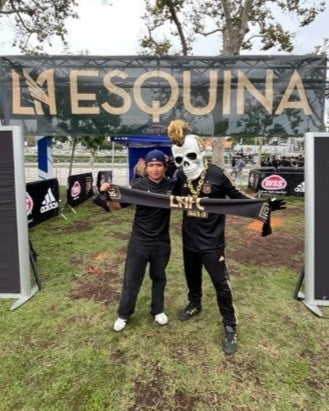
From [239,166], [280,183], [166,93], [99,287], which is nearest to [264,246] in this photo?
[99,287]

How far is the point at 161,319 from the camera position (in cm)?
373

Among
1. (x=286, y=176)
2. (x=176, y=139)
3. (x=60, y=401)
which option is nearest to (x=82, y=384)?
(x=60, y=401)

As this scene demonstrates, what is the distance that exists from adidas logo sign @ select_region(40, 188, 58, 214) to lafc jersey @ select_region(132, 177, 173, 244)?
601cm

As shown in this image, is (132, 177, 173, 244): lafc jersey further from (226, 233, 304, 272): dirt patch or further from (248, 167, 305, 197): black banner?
(248, 167, 305, 197): black banner

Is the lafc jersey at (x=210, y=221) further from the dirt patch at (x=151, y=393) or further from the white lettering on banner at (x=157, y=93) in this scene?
the white lettering on banner at (x=157, y=93)

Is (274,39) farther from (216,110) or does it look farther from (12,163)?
(12,163)

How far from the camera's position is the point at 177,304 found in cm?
427

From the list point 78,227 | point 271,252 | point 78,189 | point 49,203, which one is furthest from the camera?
point 78,189

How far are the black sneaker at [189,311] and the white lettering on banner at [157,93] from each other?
237 centimetres

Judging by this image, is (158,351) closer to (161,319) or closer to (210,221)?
(161,319)

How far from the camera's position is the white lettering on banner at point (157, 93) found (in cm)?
435

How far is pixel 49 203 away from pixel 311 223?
7.09 meters

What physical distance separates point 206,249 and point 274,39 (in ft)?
57.6

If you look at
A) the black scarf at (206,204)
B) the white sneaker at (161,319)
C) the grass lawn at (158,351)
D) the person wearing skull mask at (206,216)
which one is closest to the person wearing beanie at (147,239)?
the black scarf at (206,204)
